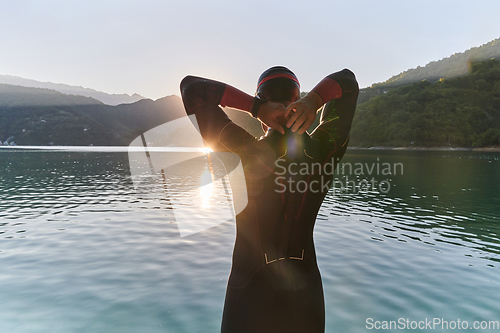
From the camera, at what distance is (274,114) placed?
176 centimetres

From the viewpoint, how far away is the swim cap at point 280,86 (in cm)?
193

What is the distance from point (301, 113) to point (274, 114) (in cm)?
16

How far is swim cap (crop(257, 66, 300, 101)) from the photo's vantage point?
1.93m

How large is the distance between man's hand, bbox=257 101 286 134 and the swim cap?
148 mm

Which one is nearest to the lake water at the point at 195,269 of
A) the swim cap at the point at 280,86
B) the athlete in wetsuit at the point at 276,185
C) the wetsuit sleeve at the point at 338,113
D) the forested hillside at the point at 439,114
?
the athlete in wetsuit at the point at 276,185

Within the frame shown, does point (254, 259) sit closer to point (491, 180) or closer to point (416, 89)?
point (491, 180)

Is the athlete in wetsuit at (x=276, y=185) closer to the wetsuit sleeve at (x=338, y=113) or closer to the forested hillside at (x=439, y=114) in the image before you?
the wetsuit sleeve at (x=338, y=113)

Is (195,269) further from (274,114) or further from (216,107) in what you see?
(274,114)

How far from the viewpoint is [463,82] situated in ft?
563

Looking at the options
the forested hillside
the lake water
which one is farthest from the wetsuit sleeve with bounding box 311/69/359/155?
the forested hillside

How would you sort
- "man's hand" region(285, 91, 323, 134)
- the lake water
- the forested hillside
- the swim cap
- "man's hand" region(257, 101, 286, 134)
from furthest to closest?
the forested hillside
the lake water
the swim cap
"man's hand" region(257, 101, 286, 134)
"man's hand" region(285, 91, 323, 134)

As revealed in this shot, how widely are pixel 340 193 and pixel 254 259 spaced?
28.2 meters

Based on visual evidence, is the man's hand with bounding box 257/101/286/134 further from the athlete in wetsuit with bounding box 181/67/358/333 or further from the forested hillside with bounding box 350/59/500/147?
the forested hillside with bounding box 350/59/500/147

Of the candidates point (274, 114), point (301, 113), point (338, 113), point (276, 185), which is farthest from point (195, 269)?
point (301, 113)
